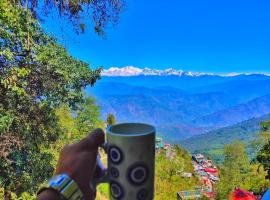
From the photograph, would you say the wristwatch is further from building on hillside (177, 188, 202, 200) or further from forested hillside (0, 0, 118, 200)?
building on hillside (177, 188, 202, 200)

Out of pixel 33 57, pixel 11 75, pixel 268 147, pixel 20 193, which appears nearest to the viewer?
pixel 11 75

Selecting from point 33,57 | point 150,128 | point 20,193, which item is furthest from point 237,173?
point 150,128

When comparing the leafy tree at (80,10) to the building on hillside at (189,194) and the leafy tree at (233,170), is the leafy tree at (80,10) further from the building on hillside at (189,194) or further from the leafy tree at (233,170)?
the leafy tree at (233,170)

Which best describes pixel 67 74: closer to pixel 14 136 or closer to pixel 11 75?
pixel 11 75

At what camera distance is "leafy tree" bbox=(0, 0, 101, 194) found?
3816 mm

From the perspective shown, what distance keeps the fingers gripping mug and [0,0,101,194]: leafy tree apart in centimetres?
313

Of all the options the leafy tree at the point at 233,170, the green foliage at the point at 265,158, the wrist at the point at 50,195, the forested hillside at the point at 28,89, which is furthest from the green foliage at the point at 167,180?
the wrist at the point at 50,195

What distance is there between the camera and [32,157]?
4.95 m

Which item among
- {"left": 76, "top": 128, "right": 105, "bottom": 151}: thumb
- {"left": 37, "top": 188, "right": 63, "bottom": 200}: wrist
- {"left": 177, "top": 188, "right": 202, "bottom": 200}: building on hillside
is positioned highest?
{"left": 76, "top": 128, "right": 105, "bottom": 151}: thumb

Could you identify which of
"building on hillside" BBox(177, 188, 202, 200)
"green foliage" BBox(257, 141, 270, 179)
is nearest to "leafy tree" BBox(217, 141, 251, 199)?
"building on hillside" BBox(177, 188, 202, 200)

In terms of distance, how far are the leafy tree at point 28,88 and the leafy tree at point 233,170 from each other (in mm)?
14134

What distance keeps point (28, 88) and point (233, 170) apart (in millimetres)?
16754

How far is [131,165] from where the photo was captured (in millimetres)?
861

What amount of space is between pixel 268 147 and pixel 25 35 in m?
4.64
